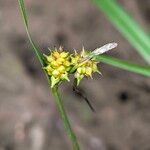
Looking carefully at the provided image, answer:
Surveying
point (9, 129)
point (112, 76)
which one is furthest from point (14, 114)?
point (112, 76)

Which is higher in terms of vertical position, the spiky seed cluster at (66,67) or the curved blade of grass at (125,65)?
the spiky seed cluster at (66,67)

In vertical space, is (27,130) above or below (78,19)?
below

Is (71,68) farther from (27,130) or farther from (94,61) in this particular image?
(27,130)

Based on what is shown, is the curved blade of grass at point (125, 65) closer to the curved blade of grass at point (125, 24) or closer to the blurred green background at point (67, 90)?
the curved blade of grass at point (125, 24)

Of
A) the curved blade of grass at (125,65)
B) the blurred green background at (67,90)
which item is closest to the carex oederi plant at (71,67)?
the curved blade of grass at (125,65)

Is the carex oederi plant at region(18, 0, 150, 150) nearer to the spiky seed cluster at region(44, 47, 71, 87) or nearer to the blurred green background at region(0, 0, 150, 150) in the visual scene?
the spiky seed cluster at region(44, 47, 71, 87)

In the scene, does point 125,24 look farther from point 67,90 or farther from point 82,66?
point 67,90
